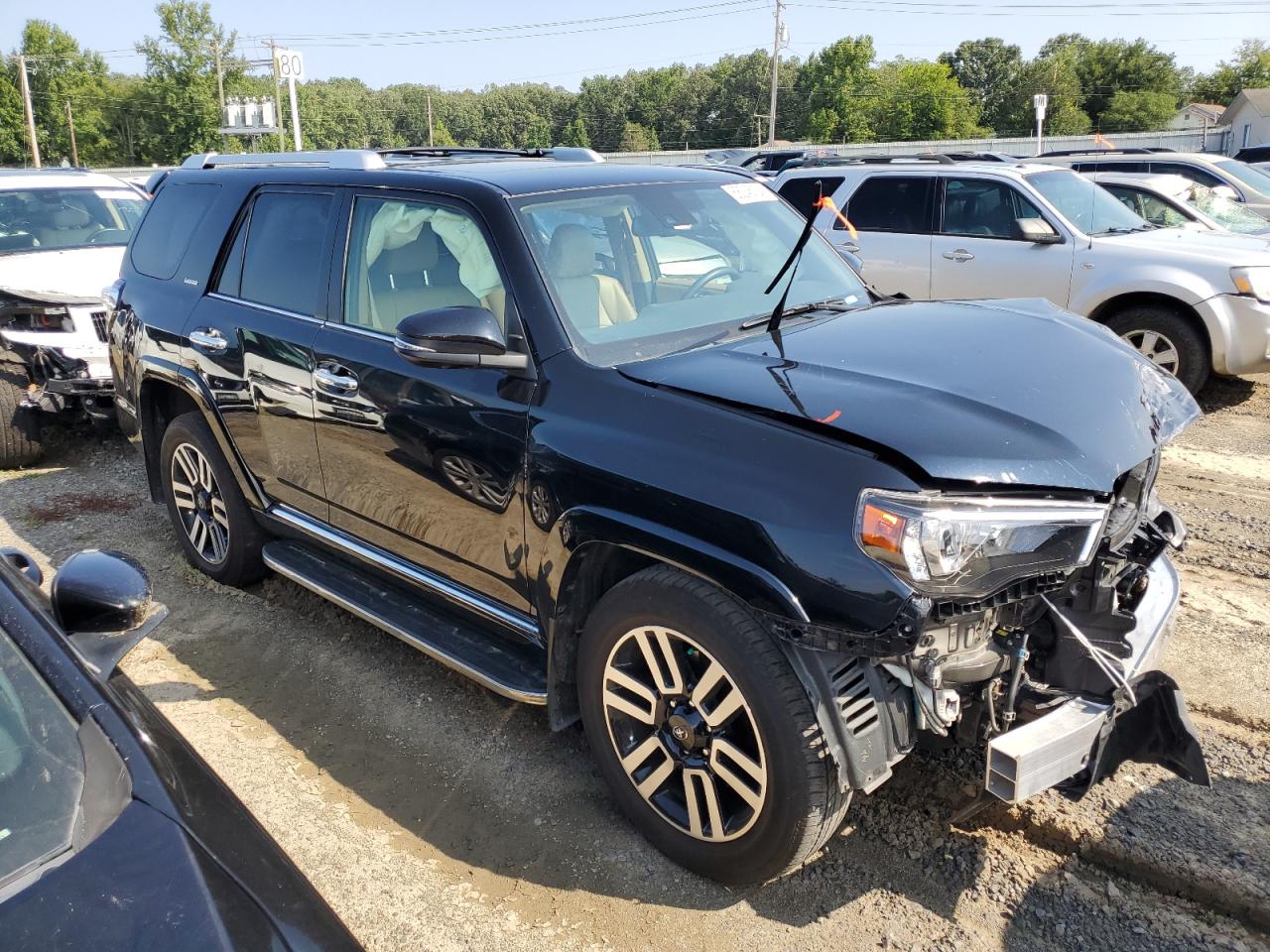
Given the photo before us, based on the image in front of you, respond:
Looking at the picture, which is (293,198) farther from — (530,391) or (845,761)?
(845,761)

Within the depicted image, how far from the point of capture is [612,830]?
3.10 m

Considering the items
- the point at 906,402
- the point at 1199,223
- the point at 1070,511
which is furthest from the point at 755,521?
the point at 1199,223

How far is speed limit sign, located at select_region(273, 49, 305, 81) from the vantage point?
38188mm

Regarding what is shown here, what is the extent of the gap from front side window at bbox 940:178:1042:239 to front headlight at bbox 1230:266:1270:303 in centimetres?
166

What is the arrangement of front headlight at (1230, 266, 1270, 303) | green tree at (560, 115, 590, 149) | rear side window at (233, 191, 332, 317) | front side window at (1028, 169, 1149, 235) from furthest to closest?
1. green tree at (560, 115, 590, 149)
2. front side window at (1028, 169, 1149, 235)
3. front headlight at (1230, 266, 1270, 303)
4. rear side window at (233, 191, 332, 317)

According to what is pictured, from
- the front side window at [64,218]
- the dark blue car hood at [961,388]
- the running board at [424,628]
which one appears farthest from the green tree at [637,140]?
Result: the dark blue car hood at [961,388]

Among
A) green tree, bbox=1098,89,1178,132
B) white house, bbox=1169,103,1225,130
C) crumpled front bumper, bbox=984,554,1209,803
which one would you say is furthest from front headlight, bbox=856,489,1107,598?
green tree, bbox=1098,89,1178,132

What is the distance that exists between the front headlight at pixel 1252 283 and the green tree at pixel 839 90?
88.3 meters

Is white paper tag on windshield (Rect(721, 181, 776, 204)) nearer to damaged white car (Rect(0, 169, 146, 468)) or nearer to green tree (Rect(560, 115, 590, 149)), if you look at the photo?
damaged white car (Rect(0, 169, 146, 468))

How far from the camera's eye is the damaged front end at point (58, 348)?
685cm

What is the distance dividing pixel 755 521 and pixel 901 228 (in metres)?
7.53

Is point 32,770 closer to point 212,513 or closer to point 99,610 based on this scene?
point 99,610

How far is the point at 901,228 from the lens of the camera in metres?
9.20

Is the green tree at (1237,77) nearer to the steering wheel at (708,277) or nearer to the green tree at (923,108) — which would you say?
the green tree at (923,108)
